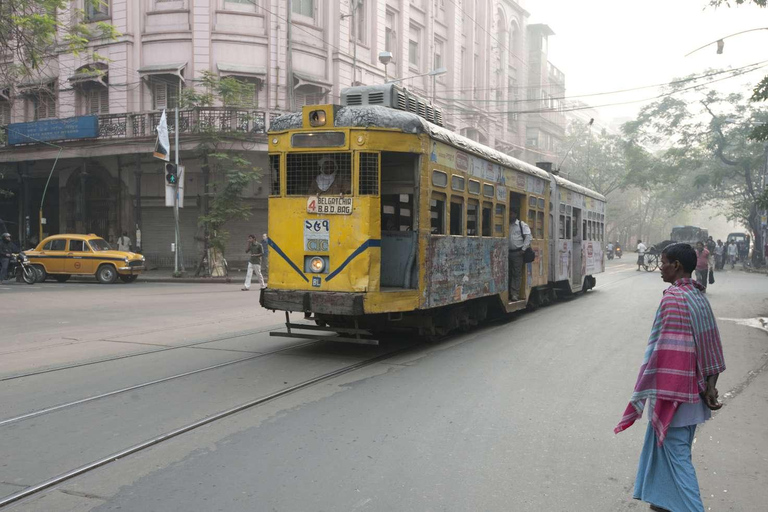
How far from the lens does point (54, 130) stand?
27.0 metres

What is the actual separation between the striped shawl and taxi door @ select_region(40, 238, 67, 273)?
74.3ft

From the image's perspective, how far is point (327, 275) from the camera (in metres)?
7.94

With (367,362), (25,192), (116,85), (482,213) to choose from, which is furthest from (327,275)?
(25,192)

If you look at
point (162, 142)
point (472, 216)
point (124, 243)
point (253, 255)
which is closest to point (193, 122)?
point (162, 142)

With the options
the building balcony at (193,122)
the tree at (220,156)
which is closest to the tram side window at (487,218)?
the tree at (220,156)

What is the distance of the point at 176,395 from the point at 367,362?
2454mm

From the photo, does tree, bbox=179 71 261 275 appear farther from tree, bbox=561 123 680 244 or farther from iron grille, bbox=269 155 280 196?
iron grille, bbox=269 155 280 196

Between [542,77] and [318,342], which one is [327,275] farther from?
[542,77]

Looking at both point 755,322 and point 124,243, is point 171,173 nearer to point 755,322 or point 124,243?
point 124,243

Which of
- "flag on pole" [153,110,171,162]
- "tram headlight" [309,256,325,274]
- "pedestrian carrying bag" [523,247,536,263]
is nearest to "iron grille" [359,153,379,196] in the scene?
"tram headlight" [309,256,325,274]

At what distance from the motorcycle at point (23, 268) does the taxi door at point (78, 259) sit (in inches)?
42.4

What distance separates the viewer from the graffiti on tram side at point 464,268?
859 cm

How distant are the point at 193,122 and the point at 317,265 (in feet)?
60.0

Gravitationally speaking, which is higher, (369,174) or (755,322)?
(369,174)
